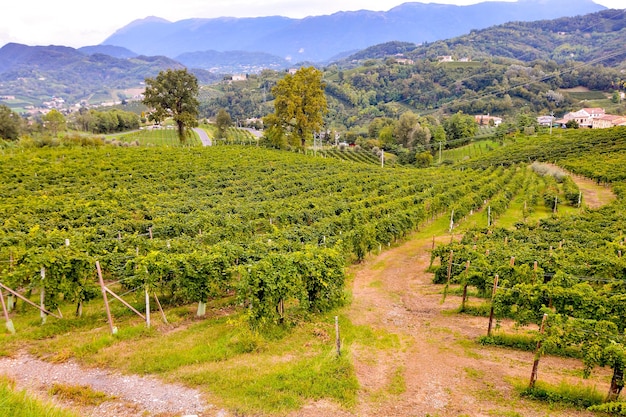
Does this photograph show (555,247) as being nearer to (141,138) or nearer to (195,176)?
(195,176)

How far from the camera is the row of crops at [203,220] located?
13.1 meters

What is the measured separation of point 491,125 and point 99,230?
144m

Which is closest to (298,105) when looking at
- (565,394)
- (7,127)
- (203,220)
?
(203,220)

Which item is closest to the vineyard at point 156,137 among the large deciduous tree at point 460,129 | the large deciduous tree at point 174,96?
the large deciduous tree at point 174,96

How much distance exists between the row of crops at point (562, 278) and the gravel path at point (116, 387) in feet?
30.5

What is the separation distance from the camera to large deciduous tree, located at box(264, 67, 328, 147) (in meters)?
59.7

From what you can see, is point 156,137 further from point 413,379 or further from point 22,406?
point 413,379

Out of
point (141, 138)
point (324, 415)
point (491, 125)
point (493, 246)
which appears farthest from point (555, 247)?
point (491, 125)

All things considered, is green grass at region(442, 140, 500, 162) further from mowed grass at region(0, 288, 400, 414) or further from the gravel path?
the gravel path

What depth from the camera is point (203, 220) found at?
22016mm

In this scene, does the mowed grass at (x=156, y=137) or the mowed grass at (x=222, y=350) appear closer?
the mowed grass at (x=222, y=350)

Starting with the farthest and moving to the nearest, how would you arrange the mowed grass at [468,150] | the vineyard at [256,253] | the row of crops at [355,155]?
1. the mowed grass at [468,150]
2. the row of crops at [355,155]
3. the vineyard at [256,253]

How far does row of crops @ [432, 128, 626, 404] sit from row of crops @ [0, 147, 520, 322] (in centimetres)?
598

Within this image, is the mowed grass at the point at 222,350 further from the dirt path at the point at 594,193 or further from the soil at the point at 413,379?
the dirt path at the point at 594,193
